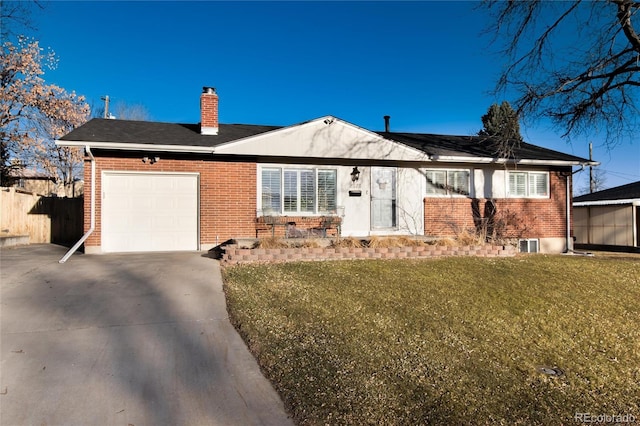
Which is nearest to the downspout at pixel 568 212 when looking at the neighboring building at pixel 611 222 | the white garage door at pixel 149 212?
the neighboring building at pixel 611 222

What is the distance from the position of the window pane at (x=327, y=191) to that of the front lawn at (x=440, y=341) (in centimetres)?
359

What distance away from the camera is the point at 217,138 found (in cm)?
1091

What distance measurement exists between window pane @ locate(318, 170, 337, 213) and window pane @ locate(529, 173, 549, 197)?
6699 millimetres

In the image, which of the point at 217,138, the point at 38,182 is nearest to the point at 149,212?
the point at 217,138

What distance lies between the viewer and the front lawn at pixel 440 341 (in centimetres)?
309

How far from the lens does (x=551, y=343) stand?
4.44 meters

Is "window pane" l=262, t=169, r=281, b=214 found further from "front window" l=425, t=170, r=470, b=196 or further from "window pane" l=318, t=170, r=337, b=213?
"front window" l=425, t=170, r=470, b=196

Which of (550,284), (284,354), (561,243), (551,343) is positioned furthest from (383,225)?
(284,354)

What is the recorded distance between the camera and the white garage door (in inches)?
381

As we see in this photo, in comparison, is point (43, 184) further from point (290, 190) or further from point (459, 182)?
point (459, 182)

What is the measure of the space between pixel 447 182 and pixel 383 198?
7.39 ft

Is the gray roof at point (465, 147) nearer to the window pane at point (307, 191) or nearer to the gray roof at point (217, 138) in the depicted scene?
the gray roof at point (217, 138)

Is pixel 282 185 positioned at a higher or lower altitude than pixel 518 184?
lower

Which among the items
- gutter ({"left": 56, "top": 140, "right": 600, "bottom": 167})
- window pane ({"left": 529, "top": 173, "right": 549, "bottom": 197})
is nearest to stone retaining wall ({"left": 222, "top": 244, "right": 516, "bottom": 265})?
gutter ({"left": 56, "top": 140, "right": 600, "bottom": 167})
